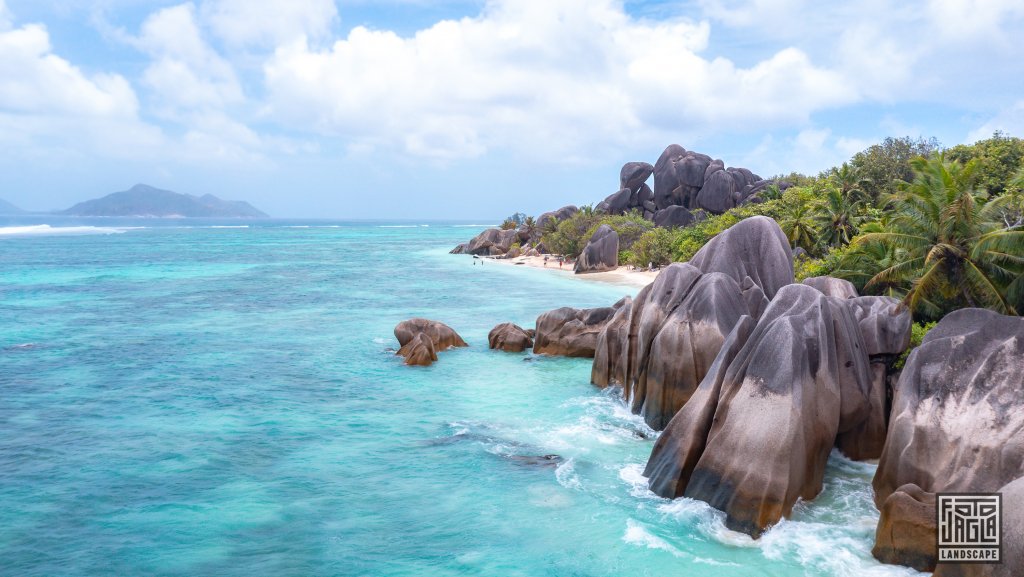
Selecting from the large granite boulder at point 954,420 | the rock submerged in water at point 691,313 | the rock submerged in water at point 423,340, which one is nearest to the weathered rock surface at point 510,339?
the rock submerged in water at point 423,340

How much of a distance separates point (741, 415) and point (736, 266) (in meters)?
8.63

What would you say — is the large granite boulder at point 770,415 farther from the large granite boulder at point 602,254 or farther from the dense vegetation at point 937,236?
the large granite boulder at point 602,254

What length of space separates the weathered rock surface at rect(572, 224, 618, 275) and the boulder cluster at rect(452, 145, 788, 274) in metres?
15.3

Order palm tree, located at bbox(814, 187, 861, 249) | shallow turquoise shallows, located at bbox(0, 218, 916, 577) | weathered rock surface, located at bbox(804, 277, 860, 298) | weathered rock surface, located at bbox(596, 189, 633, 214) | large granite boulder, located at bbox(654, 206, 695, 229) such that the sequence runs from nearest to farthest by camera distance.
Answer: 1. shallow turquoise shallows, located at bbox(0, 218, 916, 577)
2. weathered rock surface, located at bbox(804, 277, 860, 298)
3. palm tree, located at bbox(814, 187, 861, 249)
4. large granite boulder, located at bbox(654, 206, 695, 229)
5. weathered rock surface, located at bbox(596, 189, 633, 214)

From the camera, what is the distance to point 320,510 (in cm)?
1522

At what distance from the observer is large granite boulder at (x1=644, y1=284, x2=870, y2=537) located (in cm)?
1348

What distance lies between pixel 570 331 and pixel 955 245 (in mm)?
15505

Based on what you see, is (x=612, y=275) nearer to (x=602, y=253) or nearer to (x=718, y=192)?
(x=602, y=253)

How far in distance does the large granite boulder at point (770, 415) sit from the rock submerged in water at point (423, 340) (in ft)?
48.0

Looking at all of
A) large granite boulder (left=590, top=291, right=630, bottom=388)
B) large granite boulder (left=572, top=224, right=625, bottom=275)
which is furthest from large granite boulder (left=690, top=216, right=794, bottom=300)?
large granite boulder (left=572, top=224, right=625, bottom=275)

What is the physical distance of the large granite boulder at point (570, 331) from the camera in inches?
1163

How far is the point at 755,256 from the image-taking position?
21766 millimetres

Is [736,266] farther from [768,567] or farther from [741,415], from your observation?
[768,567]

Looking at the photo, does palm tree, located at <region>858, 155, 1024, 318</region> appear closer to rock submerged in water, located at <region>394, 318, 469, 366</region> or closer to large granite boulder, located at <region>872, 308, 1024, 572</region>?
large granite boulder, located at <region>872, 308, 1024, 572</region>
